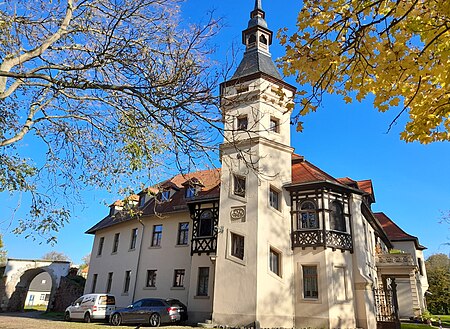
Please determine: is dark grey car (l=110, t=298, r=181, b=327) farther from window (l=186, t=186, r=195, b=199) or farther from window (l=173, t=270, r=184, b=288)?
window (l=186, t=186, r=195, b=199)

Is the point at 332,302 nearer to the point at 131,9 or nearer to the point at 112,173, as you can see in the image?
the point at 112,173

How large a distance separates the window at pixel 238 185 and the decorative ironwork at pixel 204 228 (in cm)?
203

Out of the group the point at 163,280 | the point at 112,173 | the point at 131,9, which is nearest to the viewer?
the point at 131,9

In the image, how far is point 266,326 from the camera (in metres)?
16.1

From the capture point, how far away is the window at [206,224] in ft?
67.6

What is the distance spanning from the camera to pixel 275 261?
1794cm

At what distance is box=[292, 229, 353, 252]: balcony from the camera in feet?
58.1

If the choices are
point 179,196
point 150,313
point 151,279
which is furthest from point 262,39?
point 150,313

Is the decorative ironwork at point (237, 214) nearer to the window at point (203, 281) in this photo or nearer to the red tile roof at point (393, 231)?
the window at point (203, 281)

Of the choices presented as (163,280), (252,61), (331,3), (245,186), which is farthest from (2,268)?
(331,3)

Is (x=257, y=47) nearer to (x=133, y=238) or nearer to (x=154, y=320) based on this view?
(x=133, y=238)

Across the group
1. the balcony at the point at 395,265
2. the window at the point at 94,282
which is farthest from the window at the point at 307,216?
the window at the point at 94,282

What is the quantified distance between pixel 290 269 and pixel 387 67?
15.2 metres

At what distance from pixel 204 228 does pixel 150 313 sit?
5621mm
